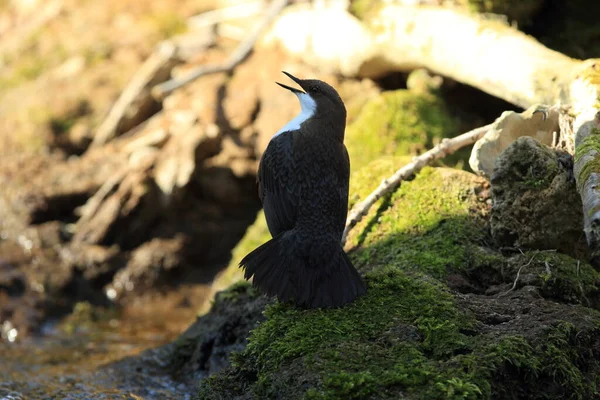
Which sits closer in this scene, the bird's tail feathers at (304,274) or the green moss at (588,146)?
the bird's tail feathers at (304,274)

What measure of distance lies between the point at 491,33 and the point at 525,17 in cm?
111

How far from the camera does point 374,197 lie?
198 inches

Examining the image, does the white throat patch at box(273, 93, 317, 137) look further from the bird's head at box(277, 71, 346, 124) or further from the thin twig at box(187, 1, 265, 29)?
the thin twig at box(187, 1, 265, 29)

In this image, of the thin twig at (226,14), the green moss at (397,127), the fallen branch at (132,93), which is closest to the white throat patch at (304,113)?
the green moss at (397,127)

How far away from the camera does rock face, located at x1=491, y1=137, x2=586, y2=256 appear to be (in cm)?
414

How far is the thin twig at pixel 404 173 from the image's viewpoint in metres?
5.04

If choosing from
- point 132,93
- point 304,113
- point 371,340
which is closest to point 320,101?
point 304,113

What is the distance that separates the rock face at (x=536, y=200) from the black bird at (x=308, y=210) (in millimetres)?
999

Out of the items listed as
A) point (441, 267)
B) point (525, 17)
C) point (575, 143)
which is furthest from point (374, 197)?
point (525, 17)

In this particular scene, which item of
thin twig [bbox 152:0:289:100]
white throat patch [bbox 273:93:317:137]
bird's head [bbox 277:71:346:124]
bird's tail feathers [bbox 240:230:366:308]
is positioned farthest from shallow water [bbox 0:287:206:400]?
thin twig [bbox 152:0:289:100]

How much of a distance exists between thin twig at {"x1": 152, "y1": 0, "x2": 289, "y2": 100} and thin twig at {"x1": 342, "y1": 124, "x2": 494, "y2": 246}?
4395mm

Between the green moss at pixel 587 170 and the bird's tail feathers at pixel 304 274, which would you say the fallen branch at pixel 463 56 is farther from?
the bird's tail feathers at pixel 304 274

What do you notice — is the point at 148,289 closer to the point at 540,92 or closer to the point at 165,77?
the point at 165,77

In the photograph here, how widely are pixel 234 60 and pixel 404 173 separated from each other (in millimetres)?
4506
